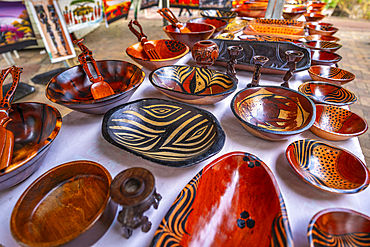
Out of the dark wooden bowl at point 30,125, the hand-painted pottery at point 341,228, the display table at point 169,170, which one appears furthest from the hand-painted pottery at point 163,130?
the hand-painted pottery at point 341,228

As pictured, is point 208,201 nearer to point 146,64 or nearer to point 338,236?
point 338,236

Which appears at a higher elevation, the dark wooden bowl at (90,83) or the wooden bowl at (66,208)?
the dark wooden bowl at (90,83)

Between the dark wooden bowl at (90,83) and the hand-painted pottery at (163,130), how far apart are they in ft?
0.15

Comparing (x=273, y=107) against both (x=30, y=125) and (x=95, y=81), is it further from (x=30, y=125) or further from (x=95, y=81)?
(x=30, y=125)

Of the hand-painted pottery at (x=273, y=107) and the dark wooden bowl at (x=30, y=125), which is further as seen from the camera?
the hand-painted pottery at (x=273, y=107)

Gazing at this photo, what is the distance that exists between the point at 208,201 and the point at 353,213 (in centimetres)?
31

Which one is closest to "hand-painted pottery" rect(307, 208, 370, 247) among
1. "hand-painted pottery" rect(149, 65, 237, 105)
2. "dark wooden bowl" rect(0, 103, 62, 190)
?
"hand-painted pottery" rect(149, 65, 237, 105)

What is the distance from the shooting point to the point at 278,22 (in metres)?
1.72

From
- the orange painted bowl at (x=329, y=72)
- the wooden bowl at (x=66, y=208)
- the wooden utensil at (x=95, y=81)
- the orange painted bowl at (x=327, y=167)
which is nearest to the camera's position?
the wooden bowl at (x=66, y=208)

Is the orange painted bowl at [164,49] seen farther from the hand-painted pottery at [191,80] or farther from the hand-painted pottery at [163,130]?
the hand-painted pottery at [163,130]

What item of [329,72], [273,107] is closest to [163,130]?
[273,107]

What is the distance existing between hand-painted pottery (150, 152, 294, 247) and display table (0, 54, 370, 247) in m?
0.05

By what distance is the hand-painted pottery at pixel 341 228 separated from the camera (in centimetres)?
40

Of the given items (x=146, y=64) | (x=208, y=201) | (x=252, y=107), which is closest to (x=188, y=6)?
(x=146, y=64)
